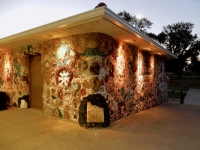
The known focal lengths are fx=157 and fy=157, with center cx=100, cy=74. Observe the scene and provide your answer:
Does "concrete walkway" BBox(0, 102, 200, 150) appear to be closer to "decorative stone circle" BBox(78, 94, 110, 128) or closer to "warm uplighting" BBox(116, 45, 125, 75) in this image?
"decorative stone circle" BBox(78, 94, 110, 128)

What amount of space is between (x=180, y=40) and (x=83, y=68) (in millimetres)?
33798

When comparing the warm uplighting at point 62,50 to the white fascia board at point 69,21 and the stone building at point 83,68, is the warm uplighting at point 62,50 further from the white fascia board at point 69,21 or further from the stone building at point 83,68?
the white fascia board at point 69,21

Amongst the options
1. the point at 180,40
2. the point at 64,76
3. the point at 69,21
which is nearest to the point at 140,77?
the point at 64,76

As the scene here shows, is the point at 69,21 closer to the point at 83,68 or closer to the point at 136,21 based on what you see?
the point at 83,68

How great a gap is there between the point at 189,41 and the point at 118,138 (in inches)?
1388

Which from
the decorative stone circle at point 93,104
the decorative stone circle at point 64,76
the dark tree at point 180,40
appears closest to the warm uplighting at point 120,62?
the decorative stone circle at point 93,104

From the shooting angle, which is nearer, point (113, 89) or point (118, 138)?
point (118, 138)

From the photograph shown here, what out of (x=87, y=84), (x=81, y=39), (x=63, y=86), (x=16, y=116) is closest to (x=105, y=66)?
(x=87, y=84)

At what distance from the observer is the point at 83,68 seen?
Result: 14.9 feet

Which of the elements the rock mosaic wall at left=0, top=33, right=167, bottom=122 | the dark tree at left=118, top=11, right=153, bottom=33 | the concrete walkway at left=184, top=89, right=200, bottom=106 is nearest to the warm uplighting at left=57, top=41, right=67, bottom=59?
the rock mosaic wall at left=0, top=33, right=167, bottom=122

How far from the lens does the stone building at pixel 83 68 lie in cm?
406

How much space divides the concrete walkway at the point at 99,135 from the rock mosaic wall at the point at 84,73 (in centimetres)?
59

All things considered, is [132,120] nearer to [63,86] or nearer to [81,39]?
[63,86]

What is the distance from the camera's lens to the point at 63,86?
4977 millimetres
